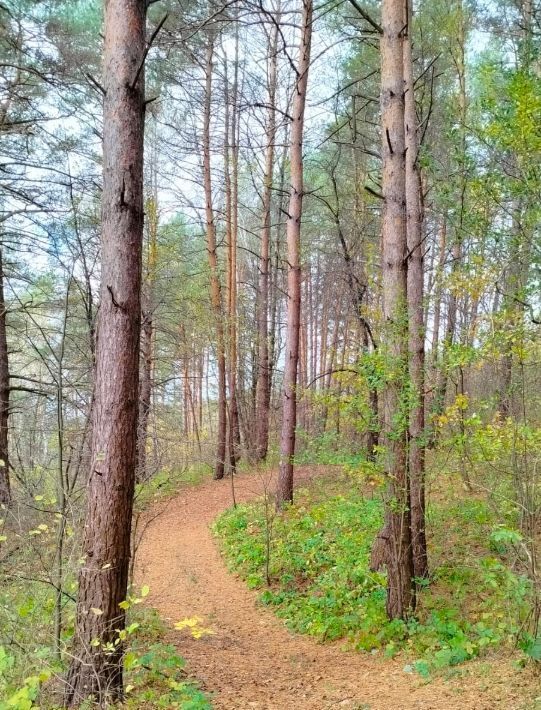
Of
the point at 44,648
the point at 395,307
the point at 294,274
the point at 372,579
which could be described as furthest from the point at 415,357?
the point at 294,274

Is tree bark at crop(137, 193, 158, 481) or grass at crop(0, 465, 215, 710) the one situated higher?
tree bark at crop(137, 193, 158, 481)

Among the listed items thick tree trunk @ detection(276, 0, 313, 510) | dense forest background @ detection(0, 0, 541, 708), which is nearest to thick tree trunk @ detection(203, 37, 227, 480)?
dense forest background @ detection(0, 0, 541, 708)

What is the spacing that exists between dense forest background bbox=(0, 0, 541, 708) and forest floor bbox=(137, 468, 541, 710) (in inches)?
10.8

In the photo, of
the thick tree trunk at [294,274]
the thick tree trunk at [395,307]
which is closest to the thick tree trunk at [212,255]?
the thick tree trunk at [294,274]

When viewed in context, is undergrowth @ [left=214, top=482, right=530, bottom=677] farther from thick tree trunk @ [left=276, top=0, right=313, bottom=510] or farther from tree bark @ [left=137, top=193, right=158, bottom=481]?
tree bark @ [left=137, top=193, right=158, bottom=481]

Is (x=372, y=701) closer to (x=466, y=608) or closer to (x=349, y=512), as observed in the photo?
(x=466, y=608)

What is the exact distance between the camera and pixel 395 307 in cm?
482

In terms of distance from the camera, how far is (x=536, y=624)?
363 cm

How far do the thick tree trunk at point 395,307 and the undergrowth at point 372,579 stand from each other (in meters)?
0.39

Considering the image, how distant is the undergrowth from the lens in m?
4.19

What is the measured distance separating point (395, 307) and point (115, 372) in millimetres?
2746

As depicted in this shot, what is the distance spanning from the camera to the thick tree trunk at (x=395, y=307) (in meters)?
4.71

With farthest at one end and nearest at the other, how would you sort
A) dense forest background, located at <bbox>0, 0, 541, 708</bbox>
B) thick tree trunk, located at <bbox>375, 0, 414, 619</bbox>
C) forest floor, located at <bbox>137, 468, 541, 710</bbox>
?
→ thick tree trunk, located at <bbox>375, 0, 414, 619</bbox> < dense forest background, located at <bbox>0, 0, 541, 708</bbox> < forest floor, located at <bbox>137, 468, 541, 710</bbox>

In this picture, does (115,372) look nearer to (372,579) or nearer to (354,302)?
(372,579)
